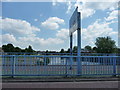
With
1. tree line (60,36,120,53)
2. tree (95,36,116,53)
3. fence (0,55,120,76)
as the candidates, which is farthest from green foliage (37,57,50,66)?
tree (95,36,116,53)

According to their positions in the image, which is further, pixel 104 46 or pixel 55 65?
pixel 104 46

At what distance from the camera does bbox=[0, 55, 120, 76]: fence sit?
26.3ft

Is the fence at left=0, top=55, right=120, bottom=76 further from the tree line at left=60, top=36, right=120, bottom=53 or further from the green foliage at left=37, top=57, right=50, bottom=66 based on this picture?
the tree line at left=60, top=36, right=120, bottom=53

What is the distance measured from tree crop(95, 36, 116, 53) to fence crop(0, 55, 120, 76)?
4651 centimetres

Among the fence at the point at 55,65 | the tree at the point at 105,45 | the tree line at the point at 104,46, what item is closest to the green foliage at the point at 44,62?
the fence at the point at 55,65

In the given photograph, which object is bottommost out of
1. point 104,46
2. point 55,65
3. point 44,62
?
point 55,65

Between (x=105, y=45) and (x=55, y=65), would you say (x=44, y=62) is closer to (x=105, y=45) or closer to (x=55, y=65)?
(x=55, y=65)

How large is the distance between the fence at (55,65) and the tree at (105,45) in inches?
1831

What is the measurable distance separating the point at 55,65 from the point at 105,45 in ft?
171

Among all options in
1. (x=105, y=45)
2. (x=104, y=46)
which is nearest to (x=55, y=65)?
(x=104, y=46)

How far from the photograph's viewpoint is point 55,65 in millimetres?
8289

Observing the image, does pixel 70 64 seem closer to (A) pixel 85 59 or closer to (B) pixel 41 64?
(A) pixel 85 59

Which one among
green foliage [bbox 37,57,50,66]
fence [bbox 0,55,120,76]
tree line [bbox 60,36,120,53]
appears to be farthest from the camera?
tree line [bbox 60,36,120,53]

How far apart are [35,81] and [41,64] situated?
113 cm
